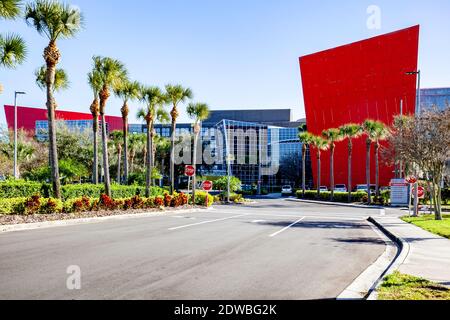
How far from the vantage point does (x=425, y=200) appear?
1661 inches

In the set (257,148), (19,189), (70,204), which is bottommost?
(70,204)

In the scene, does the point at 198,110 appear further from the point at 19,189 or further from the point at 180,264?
the point at 180,264

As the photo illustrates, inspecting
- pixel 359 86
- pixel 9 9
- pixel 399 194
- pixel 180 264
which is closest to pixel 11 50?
pixel 9 9

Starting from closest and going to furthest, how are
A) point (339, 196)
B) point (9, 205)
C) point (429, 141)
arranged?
point (9, 205)
point (429, 141)
point (339, 196)

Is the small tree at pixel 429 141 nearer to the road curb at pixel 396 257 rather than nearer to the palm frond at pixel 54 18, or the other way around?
the road curb at pixel 396 257

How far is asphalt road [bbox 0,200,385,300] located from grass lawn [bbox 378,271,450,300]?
0.69 metres

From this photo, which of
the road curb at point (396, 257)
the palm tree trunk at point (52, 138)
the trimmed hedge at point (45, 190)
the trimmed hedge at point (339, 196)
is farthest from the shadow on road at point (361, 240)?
the trimmed hedge at point (339, 196)

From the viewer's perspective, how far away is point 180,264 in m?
8.38

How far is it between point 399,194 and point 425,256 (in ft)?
107

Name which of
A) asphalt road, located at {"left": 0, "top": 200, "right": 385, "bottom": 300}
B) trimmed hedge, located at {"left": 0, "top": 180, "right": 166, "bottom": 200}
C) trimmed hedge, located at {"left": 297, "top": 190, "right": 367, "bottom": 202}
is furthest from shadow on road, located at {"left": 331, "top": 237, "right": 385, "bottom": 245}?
trimmed hedge, located at {"left": 297, "top": 190, "right": 367, "bottom": 202}

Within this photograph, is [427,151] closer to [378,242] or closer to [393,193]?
[378,242]

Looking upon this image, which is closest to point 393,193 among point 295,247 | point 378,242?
point 378,242

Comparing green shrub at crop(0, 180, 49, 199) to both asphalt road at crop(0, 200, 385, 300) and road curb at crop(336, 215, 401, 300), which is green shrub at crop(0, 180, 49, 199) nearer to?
asphalt road at crop(0, 200, 385, 300)
